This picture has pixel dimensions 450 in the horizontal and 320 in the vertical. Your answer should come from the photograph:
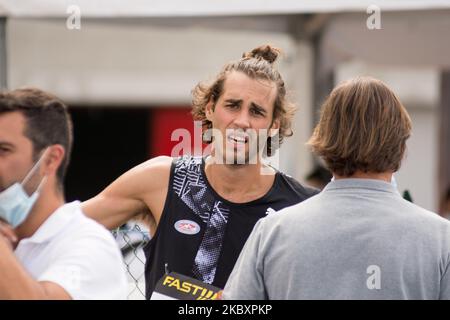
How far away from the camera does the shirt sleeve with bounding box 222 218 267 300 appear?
7.34 ft

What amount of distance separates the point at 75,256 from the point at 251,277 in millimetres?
464

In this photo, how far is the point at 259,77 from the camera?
3064mm

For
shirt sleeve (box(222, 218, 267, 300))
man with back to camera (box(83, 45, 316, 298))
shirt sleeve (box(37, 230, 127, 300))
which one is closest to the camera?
shirt sleeve (box(37, 230, 127, 300))

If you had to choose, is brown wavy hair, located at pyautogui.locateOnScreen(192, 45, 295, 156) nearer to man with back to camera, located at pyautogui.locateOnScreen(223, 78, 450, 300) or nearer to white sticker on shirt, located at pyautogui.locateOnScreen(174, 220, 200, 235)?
white sticker on shirt, located at pyautogui.locateOnScreen(174, 220, 200, 235)

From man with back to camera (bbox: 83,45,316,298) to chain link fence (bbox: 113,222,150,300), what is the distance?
0.13 meters

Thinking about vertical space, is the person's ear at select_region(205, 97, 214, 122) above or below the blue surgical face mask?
above

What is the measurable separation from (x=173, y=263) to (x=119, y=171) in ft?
36.9

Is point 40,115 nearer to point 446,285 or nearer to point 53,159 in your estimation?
point 53,159

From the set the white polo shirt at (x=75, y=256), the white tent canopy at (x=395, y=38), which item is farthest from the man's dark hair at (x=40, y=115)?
the white tent canopy at (x=395, y=38)

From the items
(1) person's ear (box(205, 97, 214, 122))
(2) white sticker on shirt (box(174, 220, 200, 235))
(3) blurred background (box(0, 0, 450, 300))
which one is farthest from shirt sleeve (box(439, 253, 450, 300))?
(3) blurred background (box(0, 0, 450, 300))

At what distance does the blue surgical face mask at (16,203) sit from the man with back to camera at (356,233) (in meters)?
0.58

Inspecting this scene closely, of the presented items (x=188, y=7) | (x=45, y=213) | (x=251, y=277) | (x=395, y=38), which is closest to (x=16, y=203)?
(x=45, y=213)

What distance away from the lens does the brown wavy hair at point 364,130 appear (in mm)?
2260
